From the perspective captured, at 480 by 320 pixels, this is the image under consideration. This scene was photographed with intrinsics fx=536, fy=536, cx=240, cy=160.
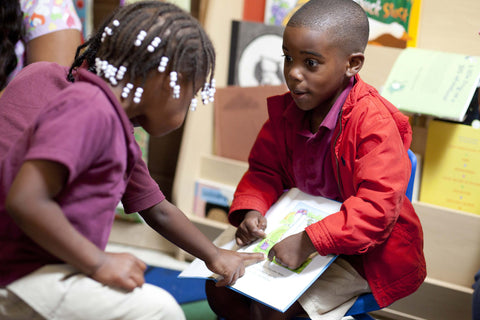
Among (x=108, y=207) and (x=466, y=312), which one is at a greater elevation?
(x=108, y=207)

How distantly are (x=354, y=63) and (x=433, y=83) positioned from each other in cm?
40

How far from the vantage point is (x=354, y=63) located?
1.21 m

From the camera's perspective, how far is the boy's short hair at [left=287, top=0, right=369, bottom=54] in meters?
1.16

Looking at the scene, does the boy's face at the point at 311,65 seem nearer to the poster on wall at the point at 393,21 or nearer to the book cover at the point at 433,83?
the book cover at the point at 433,83

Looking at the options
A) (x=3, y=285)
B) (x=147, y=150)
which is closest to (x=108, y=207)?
(x=3, y=285)

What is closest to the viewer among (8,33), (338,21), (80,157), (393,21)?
(80,157)

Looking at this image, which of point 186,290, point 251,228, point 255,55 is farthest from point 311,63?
point 186,290

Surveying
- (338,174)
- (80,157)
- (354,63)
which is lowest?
(338,174)

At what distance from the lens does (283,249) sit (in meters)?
1.09

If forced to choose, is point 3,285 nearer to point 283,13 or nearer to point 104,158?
point 104,158

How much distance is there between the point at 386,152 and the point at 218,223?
0.89m

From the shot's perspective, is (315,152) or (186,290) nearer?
(315,152)

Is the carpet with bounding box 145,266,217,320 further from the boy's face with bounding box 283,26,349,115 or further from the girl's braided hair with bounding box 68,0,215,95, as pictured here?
the girl's braided hair with bounding box 68,0,215,95

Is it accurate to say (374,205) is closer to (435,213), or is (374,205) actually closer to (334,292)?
(334,292)
